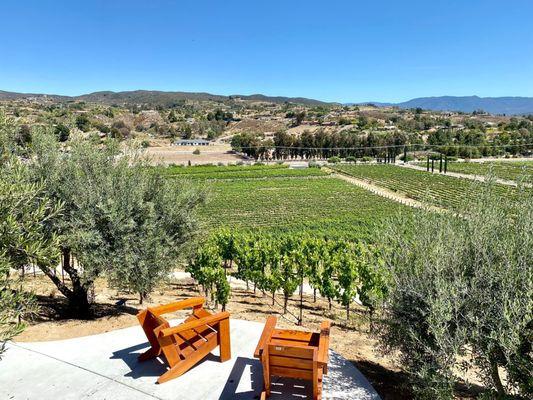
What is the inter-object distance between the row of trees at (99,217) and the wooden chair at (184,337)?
1.92 metres

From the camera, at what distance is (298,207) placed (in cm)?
4891

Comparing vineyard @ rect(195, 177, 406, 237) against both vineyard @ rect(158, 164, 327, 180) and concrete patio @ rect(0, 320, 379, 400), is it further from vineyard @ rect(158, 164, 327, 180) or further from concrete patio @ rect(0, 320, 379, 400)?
concrete patio @ rect(0, 320, 379, 400)

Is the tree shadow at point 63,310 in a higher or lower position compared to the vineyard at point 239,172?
higher

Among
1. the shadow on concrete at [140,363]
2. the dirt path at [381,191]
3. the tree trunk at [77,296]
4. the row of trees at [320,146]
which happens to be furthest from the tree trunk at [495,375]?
the row of trees at [320,146]

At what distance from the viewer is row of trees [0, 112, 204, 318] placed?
29.3 feet

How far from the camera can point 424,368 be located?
16.9ft

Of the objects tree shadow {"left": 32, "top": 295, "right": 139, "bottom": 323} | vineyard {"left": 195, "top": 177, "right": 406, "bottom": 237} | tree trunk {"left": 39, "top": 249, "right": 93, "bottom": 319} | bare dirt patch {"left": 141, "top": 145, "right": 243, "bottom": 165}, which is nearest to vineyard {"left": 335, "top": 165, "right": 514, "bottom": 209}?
vineyard {"left": 195, "top": 177, "right": 406, "bottom": 237}

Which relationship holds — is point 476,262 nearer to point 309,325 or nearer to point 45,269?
point 309,325

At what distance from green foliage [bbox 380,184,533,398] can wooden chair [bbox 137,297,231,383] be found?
3038mm

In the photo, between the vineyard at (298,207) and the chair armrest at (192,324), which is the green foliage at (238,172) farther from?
the chair armrest at (192,324)

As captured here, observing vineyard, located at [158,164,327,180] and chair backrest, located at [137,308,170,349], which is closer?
→ chair backrest, located at [137,308,170,349]

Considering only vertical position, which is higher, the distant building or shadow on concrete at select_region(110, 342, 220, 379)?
the distant building

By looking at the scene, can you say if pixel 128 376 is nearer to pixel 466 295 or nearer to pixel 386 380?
pixel 386 380

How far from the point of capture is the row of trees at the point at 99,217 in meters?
8.93
